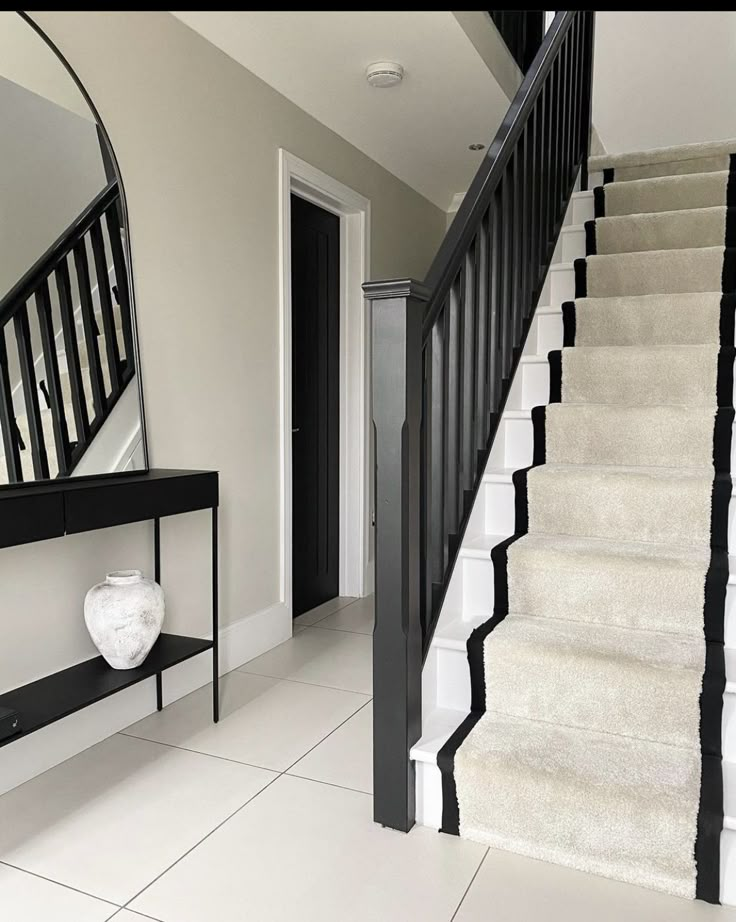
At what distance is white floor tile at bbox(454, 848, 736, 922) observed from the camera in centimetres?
157

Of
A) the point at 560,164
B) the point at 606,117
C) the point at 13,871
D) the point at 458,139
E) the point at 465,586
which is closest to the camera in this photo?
the point at 13,871

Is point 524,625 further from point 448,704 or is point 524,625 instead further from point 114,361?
point 114,361

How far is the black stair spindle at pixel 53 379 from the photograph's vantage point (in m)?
2.21

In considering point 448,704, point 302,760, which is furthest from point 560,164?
point 302,760

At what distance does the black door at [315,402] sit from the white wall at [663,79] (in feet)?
8.75

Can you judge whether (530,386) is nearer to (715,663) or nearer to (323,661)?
→ (715,663)

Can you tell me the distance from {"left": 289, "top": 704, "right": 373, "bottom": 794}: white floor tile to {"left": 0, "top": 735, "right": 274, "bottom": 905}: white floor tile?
14cm

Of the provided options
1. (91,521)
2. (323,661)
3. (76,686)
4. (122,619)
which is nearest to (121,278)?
(91,521)

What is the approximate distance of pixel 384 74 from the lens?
10.3 ft

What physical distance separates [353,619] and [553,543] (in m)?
1.83

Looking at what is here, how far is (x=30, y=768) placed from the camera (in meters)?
2.24

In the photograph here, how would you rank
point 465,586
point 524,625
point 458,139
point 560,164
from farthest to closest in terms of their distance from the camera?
point 458,139
point 560,164
point 465,586
point 524,625

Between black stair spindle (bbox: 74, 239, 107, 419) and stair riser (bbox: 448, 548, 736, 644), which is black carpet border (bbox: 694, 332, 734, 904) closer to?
stair riser (bbox: 448, 548, 736, 644)

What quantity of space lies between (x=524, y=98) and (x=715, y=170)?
1.63m
